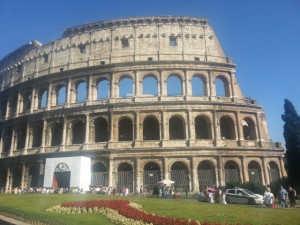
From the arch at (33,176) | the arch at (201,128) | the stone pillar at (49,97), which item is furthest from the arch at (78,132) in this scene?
the arch at (201,128)

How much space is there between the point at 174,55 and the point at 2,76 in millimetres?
23780

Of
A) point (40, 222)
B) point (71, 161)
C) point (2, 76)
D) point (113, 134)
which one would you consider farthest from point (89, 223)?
point (2, 76)

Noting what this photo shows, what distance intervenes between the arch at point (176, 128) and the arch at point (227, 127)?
4075 mm

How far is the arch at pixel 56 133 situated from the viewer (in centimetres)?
2937

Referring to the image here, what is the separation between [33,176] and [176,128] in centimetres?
1515

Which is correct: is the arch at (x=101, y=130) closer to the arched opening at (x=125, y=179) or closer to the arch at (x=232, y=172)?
the arched opening at (x=125, y=179)

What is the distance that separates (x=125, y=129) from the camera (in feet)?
92.6

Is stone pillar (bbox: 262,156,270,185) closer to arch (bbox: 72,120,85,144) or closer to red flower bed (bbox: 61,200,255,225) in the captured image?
arch (bbox: 72,120,85,144)

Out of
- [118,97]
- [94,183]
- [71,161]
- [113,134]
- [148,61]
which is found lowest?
[94,183]

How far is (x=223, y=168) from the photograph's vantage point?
83.9 ft

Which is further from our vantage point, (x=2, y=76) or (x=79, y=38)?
(x=2, y=76)

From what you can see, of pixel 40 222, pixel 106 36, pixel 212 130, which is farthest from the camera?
pixel 106 36

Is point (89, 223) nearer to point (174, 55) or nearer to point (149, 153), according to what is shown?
point (149, 153)

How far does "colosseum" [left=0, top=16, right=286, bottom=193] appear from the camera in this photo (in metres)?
25.6
